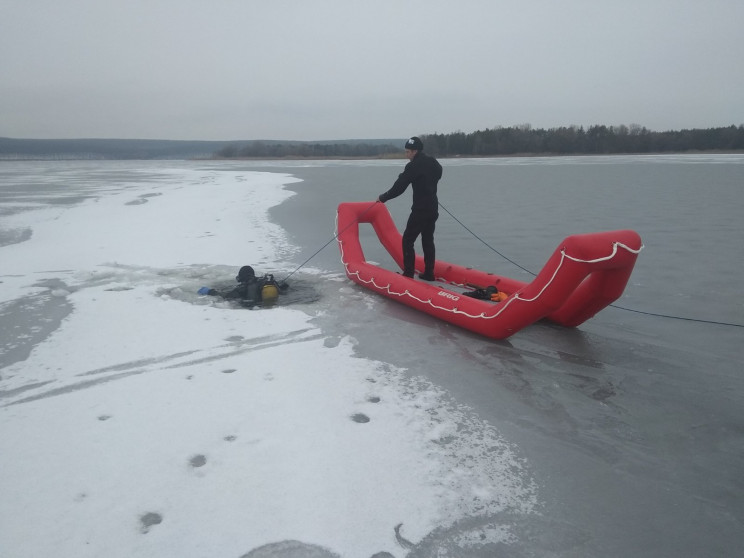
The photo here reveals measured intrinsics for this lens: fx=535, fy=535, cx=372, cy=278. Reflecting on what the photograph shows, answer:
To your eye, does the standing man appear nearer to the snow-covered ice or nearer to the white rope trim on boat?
the white rope trim on boat

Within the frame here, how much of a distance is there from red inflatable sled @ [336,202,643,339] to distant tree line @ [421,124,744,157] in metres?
48.7

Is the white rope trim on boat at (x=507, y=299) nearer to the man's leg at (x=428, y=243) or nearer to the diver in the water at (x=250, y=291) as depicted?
the man's leg at (x=428, y=243)

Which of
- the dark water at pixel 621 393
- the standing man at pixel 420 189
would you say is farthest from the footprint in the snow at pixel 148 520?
the standing man at pixel 420 189

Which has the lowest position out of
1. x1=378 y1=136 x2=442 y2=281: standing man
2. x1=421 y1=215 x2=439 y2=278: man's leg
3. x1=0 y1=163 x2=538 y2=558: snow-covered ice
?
x1=0 y1=163 x2=538 y2=558: snow-covered ice

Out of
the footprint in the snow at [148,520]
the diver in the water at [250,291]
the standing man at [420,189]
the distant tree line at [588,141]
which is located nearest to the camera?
the footprint in the snow at [148,520]

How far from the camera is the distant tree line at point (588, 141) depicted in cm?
5284

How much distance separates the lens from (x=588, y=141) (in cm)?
5691

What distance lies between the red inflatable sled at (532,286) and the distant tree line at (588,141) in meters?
48.7

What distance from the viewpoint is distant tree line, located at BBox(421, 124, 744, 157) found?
5284 centimetres

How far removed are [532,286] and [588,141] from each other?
5949cm

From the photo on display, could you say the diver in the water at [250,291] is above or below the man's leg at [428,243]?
below

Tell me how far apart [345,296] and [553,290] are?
2117mm

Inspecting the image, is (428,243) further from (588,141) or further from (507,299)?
(588,141)

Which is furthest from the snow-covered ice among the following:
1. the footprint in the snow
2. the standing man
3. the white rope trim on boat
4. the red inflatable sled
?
the standing man
